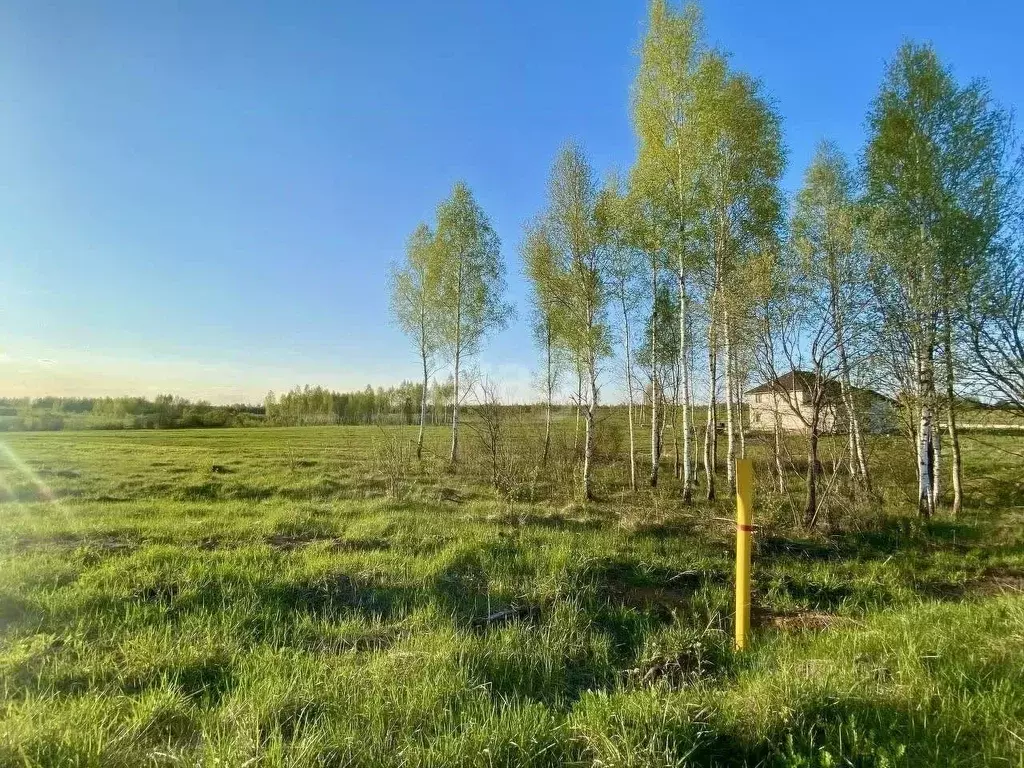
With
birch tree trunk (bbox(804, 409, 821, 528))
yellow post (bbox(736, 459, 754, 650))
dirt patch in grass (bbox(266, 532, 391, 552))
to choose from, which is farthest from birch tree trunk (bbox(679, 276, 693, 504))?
yellow post (bbox(736, 459, 754, 650))

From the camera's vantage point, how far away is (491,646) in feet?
12.4

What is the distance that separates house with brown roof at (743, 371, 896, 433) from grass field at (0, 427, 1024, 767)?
7.81 feet

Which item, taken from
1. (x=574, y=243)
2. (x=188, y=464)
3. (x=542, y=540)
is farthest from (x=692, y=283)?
(x=188, y=464)

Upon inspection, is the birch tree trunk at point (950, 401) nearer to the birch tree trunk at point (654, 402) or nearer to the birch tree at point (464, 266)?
the birch tree trunk at point (654, 402)

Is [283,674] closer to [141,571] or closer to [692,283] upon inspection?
[141,571]

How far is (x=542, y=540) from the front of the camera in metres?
7.70

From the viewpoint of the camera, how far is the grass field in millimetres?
2432

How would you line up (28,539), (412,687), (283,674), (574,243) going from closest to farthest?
(412,687)
(283,674)
(28,539)
(574,243)

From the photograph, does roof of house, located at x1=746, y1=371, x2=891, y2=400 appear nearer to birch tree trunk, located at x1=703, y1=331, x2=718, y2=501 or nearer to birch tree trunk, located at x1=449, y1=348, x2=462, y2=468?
birch tree trunk, located at x1=703, y1=331, x2=718, y2=501

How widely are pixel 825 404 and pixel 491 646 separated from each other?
27.3ft

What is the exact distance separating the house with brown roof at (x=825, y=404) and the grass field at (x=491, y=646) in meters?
2.38

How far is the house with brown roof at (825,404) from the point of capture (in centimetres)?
942

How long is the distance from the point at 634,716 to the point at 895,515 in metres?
11.2

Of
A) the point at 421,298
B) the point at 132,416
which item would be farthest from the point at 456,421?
the point at 132,416
